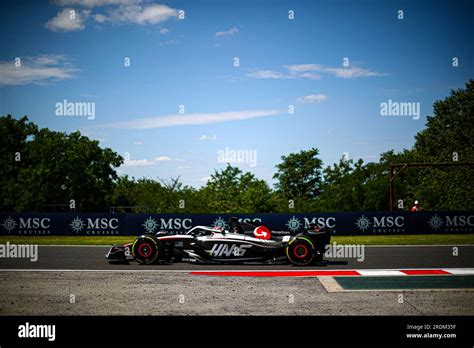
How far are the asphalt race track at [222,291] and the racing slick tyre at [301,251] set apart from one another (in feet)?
0.82

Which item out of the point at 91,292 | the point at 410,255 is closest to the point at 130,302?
the point at 91,292

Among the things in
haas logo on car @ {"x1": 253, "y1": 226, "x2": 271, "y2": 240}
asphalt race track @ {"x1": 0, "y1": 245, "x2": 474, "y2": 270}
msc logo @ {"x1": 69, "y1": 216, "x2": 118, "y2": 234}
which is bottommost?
asphalt race track @ {"x1": 0, "y1": 245, "x2": 474, "y2": 270}

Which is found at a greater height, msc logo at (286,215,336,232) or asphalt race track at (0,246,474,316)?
msc logo at (286,215,336,232)

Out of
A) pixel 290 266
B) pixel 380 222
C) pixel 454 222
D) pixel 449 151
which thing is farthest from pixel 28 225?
pixel 449 151

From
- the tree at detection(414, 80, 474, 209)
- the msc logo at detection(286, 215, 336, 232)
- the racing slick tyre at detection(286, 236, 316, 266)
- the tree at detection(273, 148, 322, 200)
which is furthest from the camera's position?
the tree at detection(273, 148, 322, 200)

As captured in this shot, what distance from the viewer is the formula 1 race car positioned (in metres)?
12.8

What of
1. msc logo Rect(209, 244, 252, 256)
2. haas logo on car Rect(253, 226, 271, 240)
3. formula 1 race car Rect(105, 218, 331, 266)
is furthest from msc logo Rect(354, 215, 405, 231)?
msc logo Rect(209, 244, 252, 256)

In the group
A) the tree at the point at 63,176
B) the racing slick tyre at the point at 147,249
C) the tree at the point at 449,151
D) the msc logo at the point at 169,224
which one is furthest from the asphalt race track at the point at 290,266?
the tree at the point at 63,176

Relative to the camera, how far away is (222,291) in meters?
9.42

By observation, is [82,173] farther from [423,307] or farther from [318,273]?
[423,307]

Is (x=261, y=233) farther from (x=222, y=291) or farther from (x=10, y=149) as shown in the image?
(x=10, y=149)

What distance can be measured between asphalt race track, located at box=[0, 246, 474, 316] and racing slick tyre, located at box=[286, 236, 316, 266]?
0.82ft

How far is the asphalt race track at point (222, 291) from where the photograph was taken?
7887 millimetres

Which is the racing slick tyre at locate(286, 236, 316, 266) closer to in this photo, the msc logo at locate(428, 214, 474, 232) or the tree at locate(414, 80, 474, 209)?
the msc logo at locate(428, 214, 474, 232)
